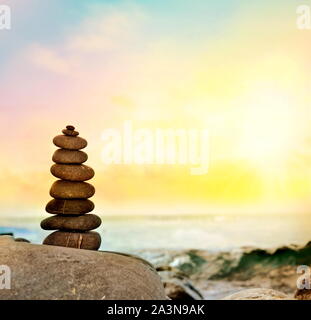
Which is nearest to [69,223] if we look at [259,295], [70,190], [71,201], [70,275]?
[71,201]

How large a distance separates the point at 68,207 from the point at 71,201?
0.12m

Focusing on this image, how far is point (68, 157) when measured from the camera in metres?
7.35

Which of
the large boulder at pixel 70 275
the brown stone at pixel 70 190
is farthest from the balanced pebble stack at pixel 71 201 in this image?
the large boulder at pixel 70 275

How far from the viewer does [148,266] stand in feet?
21.5

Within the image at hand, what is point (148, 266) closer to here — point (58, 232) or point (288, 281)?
point (58, 232)

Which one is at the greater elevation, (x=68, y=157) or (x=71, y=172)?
(x=68, y=157)

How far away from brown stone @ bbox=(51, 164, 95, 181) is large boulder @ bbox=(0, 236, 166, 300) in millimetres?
1543

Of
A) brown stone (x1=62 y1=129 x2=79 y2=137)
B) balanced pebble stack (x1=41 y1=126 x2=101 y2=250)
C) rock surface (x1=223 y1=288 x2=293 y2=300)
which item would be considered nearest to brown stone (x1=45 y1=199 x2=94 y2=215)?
balanced pebble stack (x1=41 y1=126 x2=101 y2=250)

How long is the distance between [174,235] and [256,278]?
16.4 ft

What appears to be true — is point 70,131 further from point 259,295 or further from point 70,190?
point 259,295

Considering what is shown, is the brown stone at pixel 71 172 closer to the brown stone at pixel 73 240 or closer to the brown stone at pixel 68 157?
the brown stone at pixel 68 157

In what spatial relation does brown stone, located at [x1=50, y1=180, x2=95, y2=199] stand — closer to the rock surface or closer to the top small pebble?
the top small pebble

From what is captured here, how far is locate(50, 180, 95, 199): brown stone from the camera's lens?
7258 millimetres
